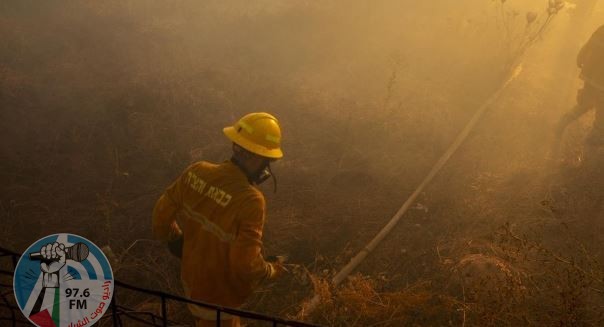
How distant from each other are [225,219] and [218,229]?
0.27 ft

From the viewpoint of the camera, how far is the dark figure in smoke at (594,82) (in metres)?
5.23

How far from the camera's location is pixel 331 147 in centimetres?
580

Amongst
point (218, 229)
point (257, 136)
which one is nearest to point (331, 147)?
point (257, 136)

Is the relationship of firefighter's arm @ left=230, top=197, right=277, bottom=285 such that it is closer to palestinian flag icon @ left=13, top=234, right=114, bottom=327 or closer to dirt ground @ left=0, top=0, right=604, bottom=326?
palestinian flag icon @ left=13, top=234, right=114, bottom=327

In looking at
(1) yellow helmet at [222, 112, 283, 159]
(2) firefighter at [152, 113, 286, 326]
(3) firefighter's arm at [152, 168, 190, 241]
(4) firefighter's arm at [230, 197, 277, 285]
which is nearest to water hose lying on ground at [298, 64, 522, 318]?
(2) firefighter at [152, 113, 286, 326]

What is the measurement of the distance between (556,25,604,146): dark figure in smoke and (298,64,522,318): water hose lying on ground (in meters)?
1.39

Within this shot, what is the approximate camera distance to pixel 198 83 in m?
6.85

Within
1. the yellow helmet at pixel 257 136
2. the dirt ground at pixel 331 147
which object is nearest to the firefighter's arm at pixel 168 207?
the yellow helmet at pixel 257 136

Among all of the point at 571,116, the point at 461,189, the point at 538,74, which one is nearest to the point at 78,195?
the point at 461,189

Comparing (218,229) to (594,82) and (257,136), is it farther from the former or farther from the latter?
(594,82)

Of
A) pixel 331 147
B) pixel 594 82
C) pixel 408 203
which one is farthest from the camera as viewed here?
pixel 331 147

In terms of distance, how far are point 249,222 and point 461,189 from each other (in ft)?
12.2

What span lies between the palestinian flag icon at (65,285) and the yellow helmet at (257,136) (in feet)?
3.15

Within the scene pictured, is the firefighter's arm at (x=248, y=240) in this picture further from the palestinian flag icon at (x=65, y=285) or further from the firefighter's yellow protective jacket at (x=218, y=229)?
the palestinian flag icon at (x=65, y=285)
